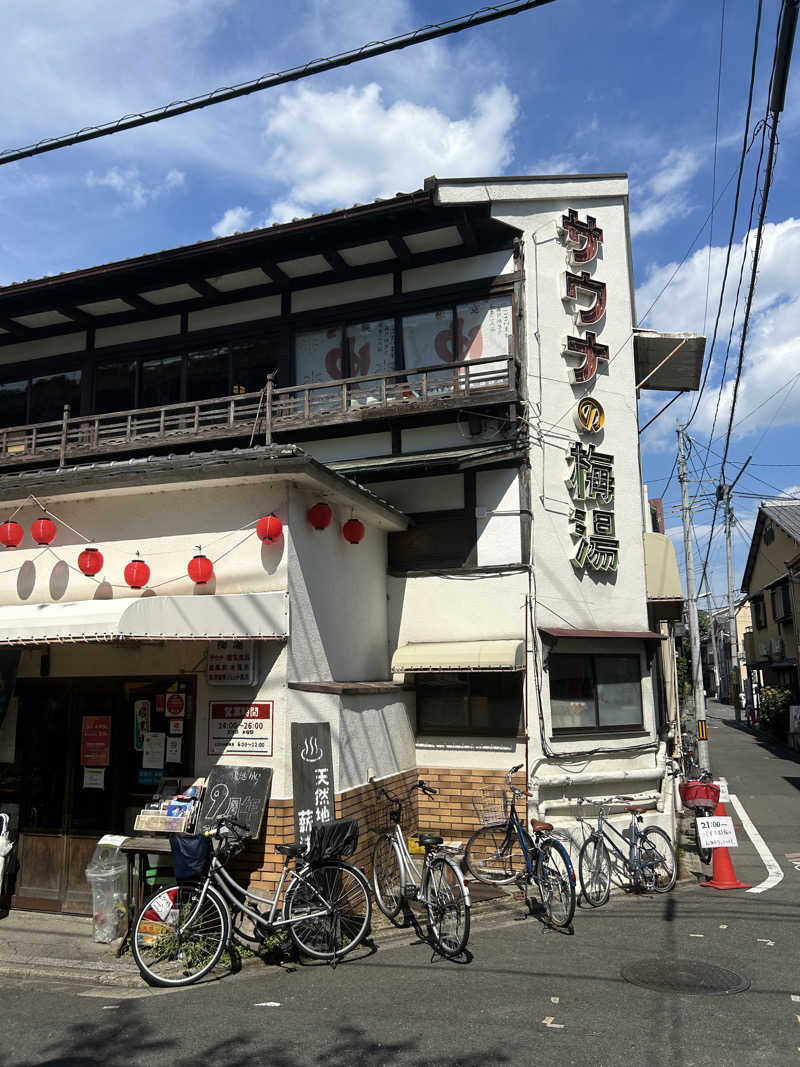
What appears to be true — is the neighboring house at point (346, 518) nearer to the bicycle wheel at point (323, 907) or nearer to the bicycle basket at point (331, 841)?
the bicycle basket at point (331, 841)

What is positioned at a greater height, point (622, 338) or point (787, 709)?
point (622, 338)

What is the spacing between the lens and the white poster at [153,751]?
9484 mm

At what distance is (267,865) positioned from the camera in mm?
8531

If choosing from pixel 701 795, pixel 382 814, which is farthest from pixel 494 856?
pixel 701 795

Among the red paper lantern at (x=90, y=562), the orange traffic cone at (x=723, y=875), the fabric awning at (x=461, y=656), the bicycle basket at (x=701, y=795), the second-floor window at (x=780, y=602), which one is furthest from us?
the second-floor window at (x=780, y=602)

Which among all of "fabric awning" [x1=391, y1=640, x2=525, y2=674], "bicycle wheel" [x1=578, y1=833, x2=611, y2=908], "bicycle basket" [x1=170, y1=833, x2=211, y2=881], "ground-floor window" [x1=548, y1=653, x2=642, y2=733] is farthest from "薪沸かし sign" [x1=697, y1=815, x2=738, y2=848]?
"bicycle basket" [x1=170, y1=833, x2=211, y2=881]

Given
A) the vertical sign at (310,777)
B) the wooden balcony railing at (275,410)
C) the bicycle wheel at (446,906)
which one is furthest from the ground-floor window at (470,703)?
the wooden balcony railing at (275,410)

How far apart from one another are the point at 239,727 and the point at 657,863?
21.3 feet

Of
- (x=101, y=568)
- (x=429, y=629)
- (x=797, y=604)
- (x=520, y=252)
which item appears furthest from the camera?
(x=797, y=604)

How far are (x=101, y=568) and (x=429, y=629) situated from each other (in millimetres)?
5514

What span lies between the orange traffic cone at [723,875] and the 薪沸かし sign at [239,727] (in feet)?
23.7

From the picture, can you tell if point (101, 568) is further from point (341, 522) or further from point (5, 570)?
point (341, 522)

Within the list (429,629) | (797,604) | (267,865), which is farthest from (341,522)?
(797,604)

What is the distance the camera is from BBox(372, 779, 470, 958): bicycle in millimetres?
7980
